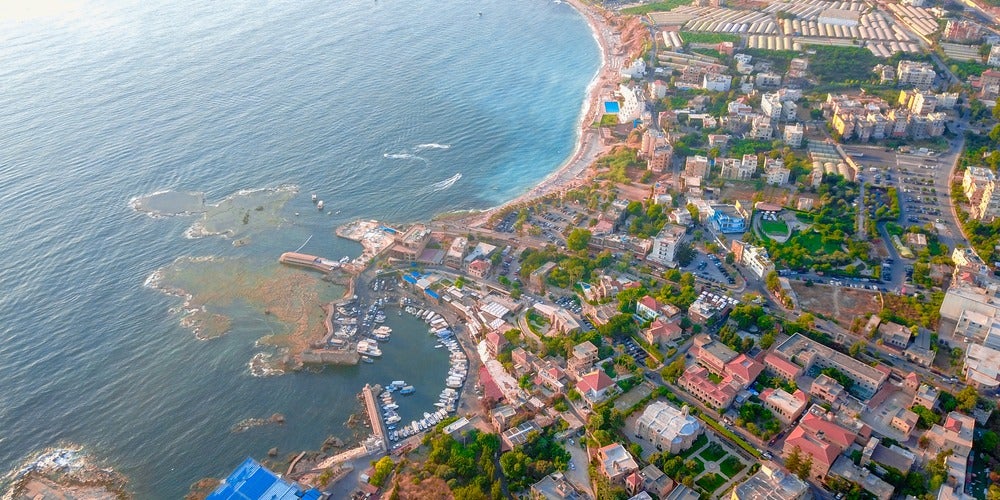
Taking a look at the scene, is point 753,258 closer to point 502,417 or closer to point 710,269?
point 710,269

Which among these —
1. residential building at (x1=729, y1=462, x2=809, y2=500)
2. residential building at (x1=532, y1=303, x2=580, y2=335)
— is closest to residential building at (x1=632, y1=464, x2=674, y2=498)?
residential building at (x1=729, y1=462, x2=809, y2=500)

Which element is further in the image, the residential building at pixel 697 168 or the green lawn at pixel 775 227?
the residential building at pixel 697 168

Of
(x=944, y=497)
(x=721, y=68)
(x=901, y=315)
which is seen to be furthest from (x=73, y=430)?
(x=721, y=68)

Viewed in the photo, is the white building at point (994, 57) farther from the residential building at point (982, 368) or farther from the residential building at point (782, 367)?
the residential building at point (782, 367)

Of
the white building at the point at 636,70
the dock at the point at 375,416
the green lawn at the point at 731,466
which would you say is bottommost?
the green lawn at the point at 731,466

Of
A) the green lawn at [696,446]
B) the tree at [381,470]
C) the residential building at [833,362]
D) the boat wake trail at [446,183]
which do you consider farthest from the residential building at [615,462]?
the boat wake trail at [446,183]

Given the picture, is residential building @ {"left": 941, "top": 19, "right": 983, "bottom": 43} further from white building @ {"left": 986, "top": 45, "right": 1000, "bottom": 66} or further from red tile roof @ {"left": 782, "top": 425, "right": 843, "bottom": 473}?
red tile roof @ {"left": 782, "top": 425, "right": 843, "bottom": 473}
